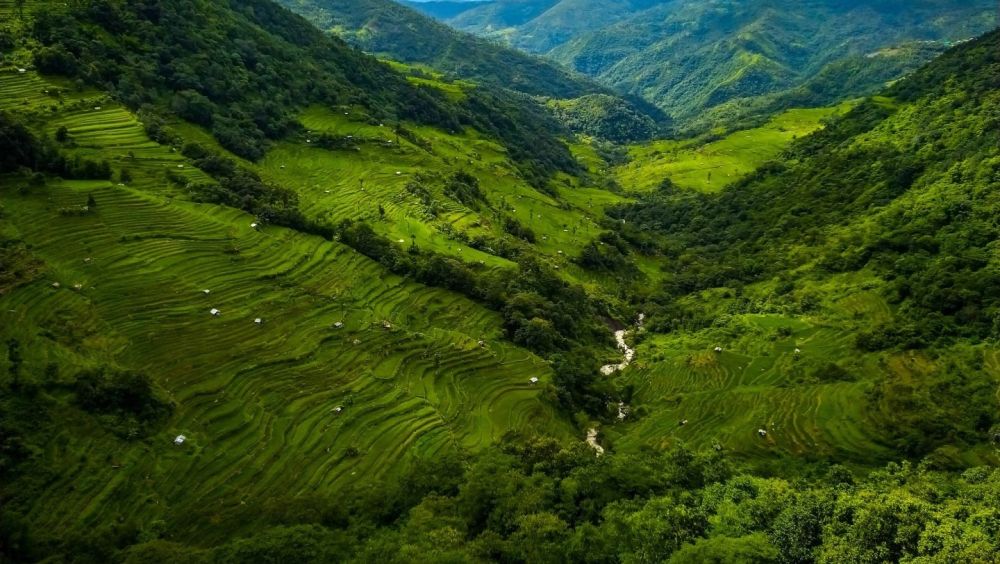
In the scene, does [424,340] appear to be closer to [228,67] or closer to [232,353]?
[232,353]

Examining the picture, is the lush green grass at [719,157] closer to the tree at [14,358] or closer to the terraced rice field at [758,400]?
the terraced rice field at [758,400]

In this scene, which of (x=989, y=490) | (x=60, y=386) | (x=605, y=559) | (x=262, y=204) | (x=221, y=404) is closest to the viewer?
(x=605, y=559)

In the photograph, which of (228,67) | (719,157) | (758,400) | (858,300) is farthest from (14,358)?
(719,157)

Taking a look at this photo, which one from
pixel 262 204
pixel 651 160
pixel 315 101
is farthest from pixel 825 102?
pixel 262 204

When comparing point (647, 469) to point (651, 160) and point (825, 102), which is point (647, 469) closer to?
point (651, 160)

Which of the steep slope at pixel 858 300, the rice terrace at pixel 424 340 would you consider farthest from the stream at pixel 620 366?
the steep slope at pixel 858 300

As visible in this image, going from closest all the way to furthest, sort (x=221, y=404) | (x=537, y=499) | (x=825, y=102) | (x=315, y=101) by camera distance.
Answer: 1. (x=537, y=499)
2. (x=221, y=404)
3. (x=315, y=101)
4. (x=825, y=102)

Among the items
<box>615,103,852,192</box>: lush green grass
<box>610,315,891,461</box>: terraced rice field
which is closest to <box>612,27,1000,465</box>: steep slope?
<box>610,315,891,461</box>: terraced rice field
